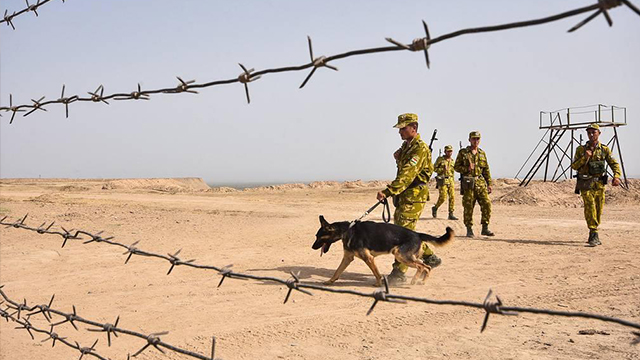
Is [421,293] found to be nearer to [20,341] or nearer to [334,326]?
[334,326]

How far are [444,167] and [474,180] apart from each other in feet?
10.8

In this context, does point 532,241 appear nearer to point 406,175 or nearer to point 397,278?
point 397,278

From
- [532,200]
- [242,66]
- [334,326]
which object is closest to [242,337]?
[334,326]

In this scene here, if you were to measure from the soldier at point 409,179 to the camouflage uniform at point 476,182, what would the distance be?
4.50 metres

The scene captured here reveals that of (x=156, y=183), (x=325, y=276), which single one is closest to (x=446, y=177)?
(x=325, y=276)

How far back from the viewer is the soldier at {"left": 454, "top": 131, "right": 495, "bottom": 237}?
1158 centimetres

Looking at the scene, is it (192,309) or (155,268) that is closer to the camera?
(192,309)

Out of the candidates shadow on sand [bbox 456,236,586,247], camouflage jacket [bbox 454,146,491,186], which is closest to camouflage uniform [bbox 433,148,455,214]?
camouflage jacket [bbox 454,146,491,186]

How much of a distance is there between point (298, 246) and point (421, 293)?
447 centimetres

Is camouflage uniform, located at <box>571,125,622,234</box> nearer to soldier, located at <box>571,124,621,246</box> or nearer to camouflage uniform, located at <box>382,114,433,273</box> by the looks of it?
soldier, located at <box>571,124,621,246</box>

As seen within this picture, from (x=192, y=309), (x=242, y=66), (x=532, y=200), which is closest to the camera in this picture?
(x=242, y=66)

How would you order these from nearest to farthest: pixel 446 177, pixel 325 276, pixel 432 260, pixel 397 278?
pixel 397 278 → pixel 432 260 → pixel 325 276 → pixel 446 177

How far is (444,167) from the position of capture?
1484 centimetres

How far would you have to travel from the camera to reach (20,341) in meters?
5.63
